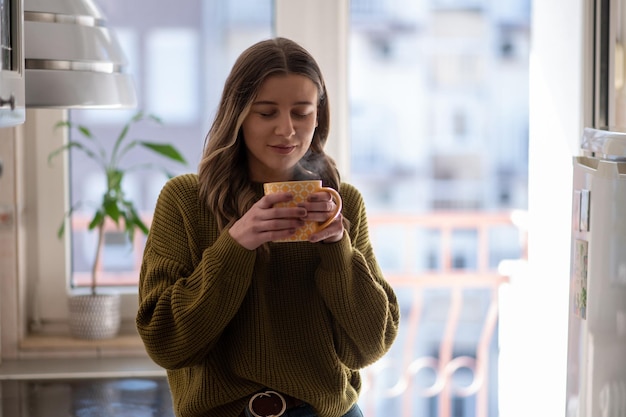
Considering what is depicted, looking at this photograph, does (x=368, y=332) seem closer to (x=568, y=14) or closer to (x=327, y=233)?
(x=327, y=233)

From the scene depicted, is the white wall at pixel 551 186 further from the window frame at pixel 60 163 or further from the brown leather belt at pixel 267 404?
the brown leather belt at pixel 267 404

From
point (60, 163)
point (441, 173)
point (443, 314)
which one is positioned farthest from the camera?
point (443, 314)

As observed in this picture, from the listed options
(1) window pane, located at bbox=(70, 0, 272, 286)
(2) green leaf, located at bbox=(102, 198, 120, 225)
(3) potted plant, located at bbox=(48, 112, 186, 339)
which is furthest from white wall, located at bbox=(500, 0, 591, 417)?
(2) green leaf, located at bbox=(102, 198, 120, 225)

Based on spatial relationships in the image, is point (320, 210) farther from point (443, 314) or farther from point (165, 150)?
point (443, 314)

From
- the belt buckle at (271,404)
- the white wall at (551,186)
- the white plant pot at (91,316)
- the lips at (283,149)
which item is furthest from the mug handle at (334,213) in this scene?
the white plant pot at (91,316)

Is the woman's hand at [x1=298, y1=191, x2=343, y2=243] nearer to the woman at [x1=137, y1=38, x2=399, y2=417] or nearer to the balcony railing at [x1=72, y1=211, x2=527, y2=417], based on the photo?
the woman at [x1=137, y1=38, x2=399, y2=417]

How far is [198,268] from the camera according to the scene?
1298mm

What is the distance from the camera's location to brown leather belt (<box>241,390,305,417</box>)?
51.1 inches

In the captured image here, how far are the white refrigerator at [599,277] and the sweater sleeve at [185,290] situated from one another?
2.00ft

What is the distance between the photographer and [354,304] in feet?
4.36

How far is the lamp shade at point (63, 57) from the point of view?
1415 millimetres

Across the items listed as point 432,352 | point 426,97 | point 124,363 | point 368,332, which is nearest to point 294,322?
point 368,332

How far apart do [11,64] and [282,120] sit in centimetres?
37

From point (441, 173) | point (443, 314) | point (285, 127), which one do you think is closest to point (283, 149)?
point (285, 127)
